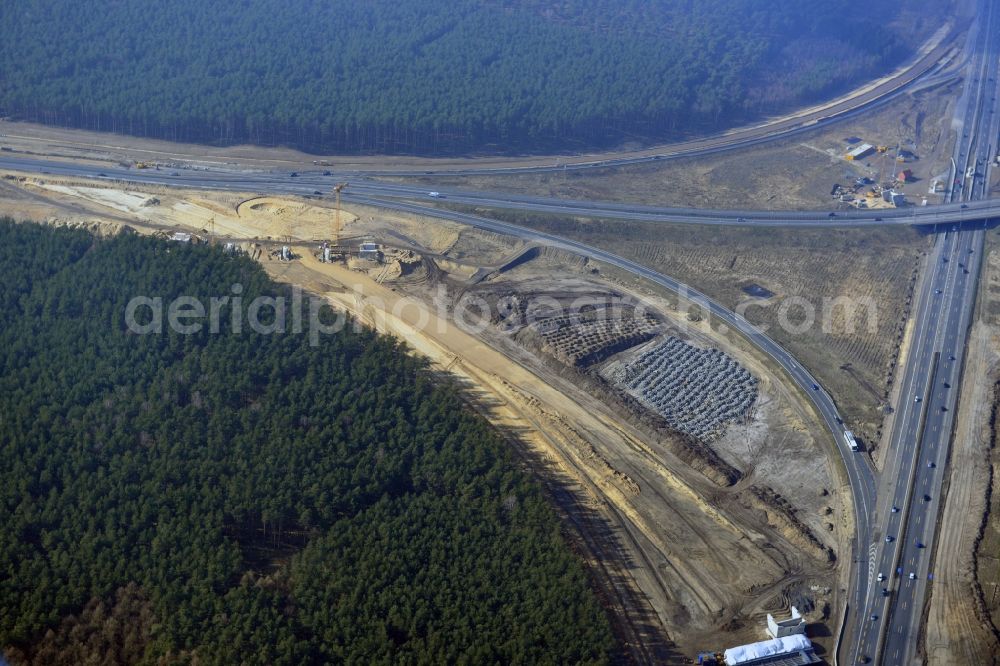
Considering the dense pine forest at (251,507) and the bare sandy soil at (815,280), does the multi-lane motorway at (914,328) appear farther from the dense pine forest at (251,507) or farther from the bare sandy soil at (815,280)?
the dense pine forest at (251,507)

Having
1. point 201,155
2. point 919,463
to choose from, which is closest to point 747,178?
point 919,463

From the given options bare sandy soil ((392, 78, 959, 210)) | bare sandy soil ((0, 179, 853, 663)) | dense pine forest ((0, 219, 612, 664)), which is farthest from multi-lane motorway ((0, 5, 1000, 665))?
Result: dense pine forest ((0, 219, 612, 664))

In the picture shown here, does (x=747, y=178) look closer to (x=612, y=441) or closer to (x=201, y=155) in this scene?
(x=612, y=441)

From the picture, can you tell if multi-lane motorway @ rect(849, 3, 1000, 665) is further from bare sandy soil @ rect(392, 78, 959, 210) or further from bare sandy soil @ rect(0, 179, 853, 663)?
bare sandy soil @ rect(392, 78, 959, 210)

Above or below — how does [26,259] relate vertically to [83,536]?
above

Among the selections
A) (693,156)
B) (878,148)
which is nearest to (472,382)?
(693,156)

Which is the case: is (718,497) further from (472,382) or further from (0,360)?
(0,360)
